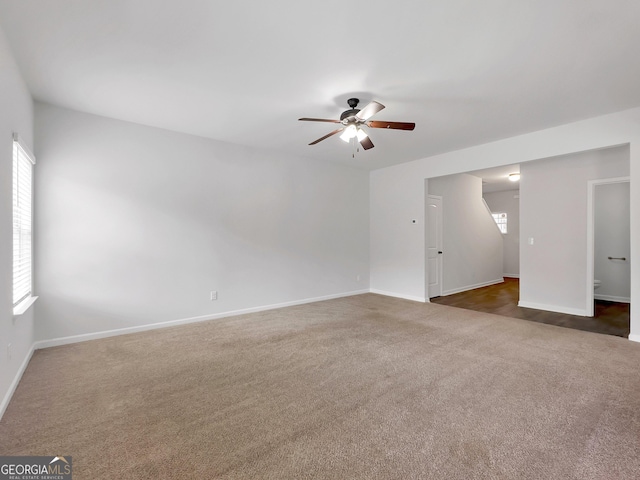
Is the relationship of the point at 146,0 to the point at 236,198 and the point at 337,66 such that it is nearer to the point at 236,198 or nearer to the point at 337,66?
the point at 337,66

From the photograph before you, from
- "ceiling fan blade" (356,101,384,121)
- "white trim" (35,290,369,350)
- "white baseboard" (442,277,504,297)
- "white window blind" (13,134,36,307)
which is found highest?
"ceiling fan blade" (356,101,384,121)

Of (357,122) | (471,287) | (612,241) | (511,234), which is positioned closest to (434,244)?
(471,287)

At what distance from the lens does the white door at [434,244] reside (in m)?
6.28

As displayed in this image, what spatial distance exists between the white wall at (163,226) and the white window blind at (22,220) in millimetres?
242

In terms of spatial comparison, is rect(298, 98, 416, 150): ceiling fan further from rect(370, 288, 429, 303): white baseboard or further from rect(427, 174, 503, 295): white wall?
rect(370, 288, 429, 303): white baseboard

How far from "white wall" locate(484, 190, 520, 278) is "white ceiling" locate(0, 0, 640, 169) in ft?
19.1

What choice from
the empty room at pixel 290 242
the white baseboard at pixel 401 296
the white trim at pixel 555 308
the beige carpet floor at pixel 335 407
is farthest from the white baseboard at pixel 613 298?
the white baseboard at pixel 401 296

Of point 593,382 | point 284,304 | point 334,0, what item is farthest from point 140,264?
point 593,382

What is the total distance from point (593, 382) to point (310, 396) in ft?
7.97

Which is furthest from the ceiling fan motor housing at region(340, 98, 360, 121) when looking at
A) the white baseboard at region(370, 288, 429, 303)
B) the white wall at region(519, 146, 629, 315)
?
the white baseboard at region(370, 288, 429, 303)

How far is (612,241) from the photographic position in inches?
236

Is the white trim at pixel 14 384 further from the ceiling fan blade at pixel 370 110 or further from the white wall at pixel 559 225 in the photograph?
the white wall at pixel 559 225

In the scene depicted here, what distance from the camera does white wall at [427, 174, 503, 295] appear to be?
6.56 meters

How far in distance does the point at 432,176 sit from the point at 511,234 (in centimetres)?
497
